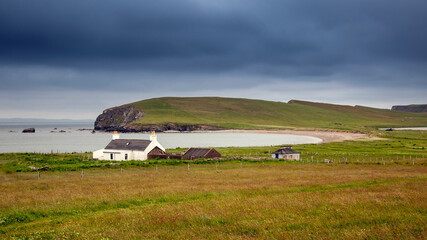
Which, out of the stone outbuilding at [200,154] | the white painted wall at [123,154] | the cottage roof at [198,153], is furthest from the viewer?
the white painted wall at [123,154]

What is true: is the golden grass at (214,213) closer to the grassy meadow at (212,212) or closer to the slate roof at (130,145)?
the grassy meadow at (212,212)

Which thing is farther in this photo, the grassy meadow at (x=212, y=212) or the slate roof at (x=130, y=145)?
the slate roof at (x=130, y=145)

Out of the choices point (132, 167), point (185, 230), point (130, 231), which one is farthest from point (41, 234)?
point (132, 167)

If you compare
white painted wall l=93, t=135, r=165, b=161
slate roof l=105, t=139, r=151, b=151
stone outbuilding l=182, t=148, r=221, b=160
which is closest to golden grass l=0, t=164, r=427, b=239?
stone outbuilding l=182, t=148, r=221, b=160

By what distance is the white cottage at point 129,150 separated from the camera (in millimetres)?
62344

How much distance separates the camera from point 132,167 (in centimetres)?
4925

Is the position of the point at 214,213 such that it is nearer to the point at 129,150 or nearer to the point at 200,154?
the point at 200,154

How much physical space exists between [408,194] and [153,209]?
15.2 metres

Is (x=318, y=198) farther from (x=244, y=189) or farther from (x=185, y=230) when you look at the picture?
(x=185, y=230)

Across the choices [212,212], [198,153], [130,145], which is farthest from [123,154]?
[212,212]

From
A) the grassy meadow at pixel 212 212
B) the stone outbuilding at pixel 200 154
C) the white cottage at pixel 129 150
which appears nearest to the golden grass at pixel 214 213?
the grassy meadow at pixel 212 212

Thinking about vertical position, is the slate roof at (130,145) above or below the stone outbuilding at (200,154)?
above

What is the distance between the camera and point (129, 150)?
62.9 metres

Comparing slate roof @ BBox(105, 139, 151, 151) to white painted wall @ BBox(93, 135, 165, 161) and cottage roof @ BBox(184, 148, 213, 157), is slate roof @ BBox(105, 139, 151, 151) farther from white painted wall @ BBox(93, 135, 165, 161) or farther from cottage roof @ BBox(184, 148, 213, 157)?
cottage roof @ BBox(184, 148, 213, 157)
